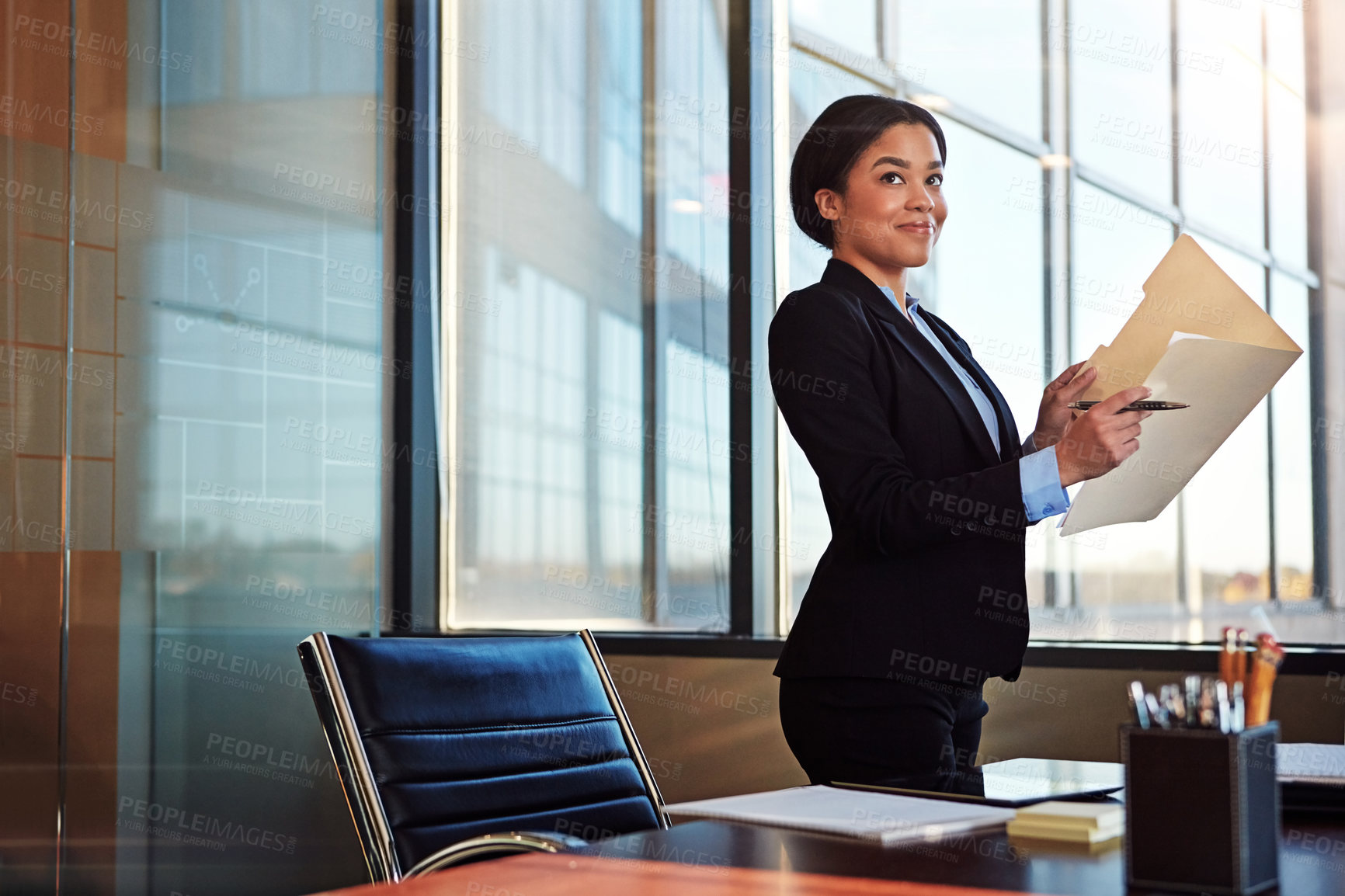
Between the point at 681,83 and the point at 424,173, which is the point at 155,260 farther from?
the point at 681,83

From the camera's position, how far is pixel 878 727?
171cm

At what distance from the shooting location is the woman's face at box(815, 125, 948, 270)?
2.01 m

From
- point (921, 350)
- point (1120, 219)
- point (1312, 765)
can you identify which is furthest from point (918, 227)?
point (1120, 219)

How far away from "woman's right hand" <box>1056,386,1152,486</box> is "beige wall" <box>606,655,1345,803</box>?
135 cm

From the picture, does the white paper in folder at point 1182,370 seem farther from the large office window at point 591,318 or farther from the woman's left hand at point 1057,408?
the large office window at point 591,318

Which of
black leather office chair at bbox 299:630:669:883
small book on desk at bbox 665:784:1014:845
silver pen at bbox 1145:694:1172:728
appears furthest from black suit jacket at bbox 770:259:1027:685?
silver pen at bbox 1145:694:1172:728

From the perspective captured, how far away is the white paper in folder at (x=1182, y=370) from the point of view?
1600mm

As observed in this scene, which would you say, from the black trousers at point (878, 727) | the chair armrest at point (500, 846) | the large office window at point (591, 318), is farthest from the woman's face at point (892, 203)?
the large office window at point (591, 318)

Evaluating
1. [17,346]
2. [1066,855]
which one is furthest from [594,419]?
[1066,855]

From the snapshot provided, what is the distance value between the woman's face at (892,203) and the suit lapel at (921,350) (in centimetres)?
7

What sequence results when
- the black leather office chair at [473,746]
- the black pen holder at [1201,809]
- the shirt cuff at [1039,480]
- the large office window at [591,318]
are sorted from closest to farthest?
1. the black pen holder at [1201,809]
2. the black leather office chair at [473,746]
3. the shirt cuff at [1039,480]
4. the large office window at [591,318]

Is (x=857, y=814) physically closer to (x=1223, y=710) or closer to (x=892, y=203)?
(x=1223, y=710)

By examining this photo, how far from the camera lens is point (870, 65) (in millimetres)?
3525

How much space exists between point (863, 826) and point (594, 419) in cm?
289
